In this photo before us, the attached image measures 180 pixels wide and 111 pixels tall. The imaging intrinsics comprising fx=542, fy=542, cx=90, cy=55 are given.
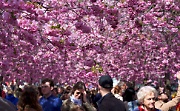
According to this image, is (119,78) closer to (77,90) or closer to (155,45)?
(155,45)

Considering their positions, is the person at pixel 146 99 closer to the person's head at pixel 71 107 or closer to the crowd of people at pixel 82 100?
the crowd of people at pixel 82 100

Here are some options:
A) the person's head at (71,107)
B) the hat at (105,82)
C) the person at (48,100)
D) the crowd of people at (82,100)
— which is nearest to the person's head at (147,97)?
the crowd of people at (82,100)

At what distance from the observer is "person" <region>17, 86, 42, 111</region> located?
6.83 meters

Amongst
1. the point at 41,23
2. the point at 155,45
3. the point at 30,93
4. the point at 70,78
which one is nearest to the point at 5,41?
the point at 41,23

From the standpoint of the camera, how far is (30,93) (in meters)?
7.04

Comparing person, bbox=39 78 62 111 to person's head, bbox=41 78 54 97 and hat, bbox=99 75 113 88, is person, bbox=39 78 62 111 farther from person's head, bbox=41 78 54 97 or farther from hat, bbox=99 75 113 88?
hat, bbox=99 75 113 88

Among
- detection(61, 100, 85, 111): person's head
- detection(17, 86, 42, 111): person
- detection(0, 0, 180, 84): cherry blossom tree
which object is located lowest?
detection(0, 0, 180, 84): cherry blossom tree

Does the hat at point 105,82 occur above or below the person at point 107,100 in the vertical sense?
above

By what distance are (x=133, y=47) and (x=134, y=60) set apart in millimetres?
2456

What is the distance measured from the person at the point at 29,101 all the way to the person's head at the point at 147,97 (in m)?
1.30

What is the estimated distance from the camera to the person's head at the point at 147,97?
270 inches

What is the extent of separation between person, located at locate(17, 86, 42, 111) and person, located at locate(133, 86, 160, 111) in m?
1.29

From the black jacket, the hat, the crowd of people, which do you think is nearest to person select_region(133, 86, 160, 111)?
the crowd of people

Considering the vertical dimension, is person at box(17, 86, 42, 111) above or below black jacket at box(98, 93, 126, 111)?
above
